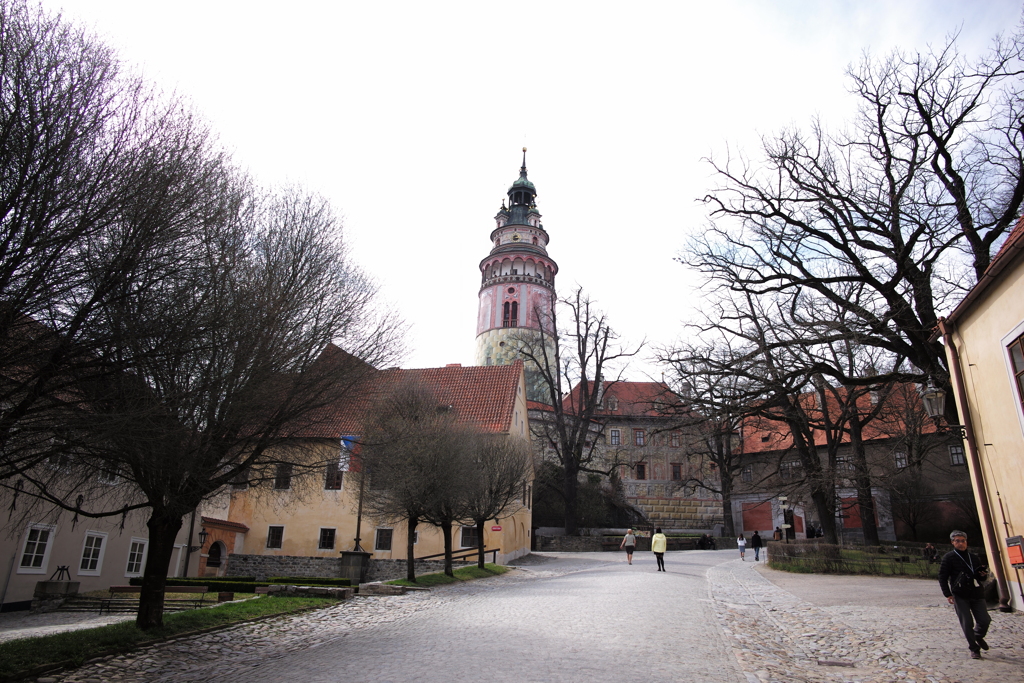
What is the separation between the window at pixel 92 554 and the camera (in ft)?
68.4

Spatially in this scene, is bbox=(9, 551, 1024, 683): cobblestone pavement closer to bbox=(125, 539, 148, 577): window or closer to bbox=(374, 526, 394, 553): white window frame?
bbox=(125, 539, 148, 577): window

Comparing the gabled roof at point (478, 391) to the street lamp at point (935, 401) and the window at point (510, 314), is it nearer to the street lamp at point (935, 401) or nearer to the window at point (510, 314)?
the street lamp at point (935, 401)

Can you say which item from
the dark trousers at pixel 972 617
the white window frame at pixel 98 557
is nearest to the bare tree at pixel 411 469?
the white window frame at pixel 98 557

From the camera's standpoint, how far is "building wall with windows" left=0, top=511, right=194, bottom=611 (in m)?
18.2

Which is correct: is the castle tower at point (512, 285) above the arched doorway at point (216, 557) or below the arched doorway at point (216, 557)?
above

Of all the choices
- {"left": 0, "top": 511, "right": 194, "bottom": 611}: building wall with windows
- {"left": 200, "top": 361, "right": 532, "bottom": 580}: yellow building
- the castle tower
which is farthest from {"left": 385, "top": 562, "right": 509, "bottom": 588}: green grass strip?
the castle tower

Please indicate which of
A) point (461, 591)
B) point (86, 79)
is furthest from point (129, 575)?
point (86, 79)

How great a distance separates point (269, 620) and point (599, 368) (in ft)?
104

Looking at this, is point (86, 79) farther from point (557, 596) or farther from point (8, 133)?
point (557, 596)

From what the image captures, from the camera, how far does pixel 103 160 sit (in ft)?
23.1

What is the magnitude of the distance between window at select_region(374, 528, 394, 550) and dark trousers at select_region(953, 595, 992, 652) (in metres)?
24.7

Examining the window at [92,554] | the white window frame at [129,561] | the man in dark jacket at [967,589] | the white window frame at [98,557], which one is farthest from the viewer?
the white window frame at [129,561]

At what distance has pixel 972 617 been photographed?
7.86 meters

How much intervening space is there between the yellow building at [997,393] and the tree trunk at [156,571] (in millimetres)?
12904
